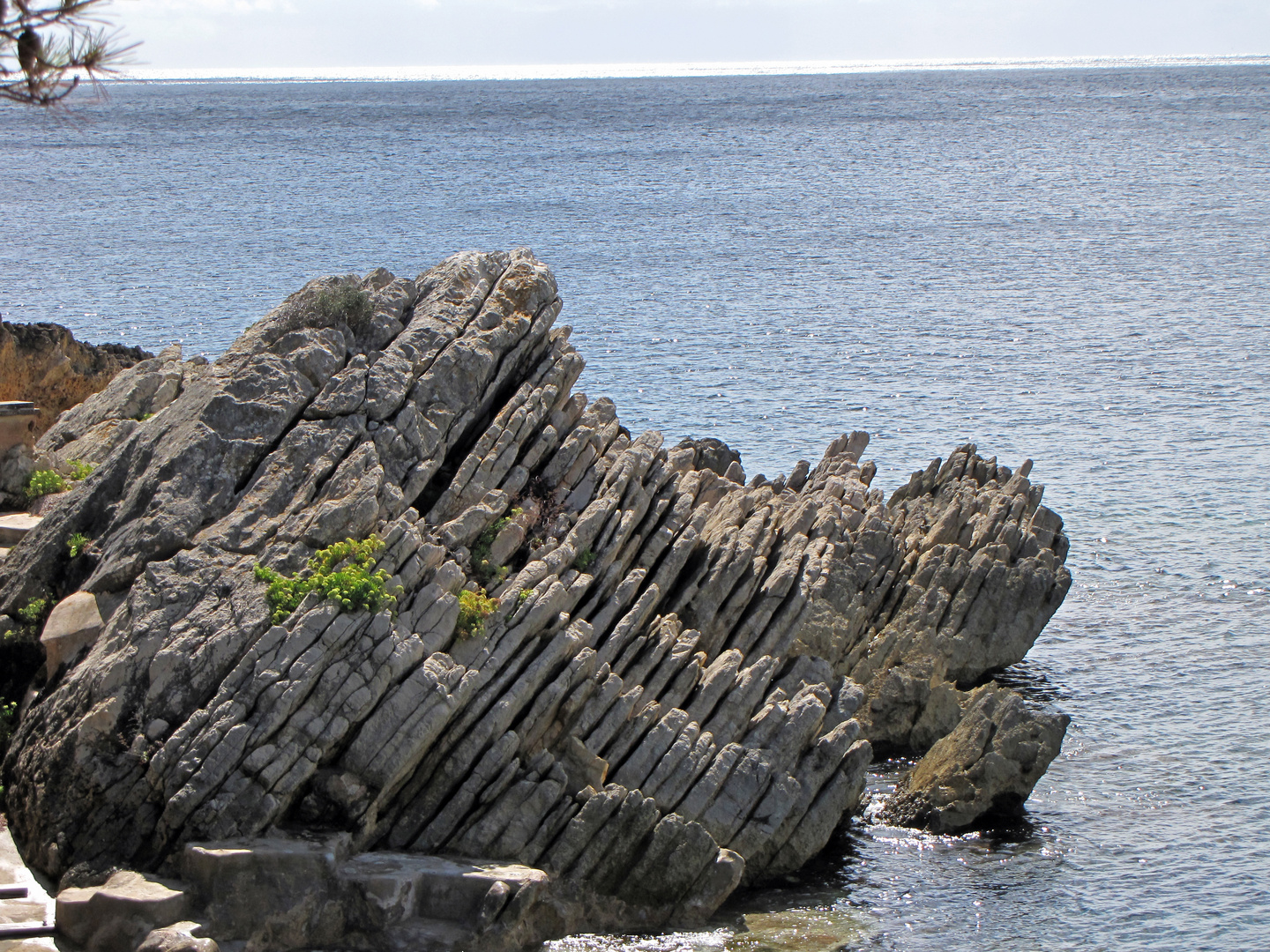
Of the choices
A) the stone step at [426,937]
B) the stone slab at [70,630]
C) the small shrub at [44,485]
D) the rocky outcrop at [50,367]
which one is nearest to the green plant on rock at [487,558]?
the stone step at [426,937]

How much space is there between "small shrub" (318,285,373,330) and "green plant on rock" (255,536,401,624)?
5484 millimetres

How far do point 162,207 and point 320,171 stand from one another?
32869 millimetres

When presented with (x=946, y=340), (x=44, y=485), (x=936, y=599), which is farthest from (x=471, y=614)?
(x=946, y=340)

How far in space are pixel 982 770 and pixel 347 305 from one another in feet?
50.3

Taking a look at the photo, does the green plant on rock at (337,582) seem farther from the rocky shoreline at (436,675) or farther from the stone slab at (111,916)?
the stone slab at (111,916)

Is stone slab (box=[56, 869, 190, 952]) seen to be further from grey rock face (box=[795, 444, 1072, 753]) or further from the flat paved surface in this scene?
grey rock face (box=[795, 444, 1072, 753])

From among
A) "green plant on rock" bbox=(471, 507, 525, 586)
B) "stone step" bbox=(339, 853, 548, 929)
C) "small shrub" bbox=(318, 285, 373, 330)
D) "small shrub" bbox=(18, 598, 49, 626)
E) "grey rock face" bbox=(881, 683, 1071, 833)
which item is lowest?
"grey rock face" bbox=(881, 683, 1071, 833)

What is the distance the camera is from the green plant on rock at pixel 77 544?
23991 millimetres

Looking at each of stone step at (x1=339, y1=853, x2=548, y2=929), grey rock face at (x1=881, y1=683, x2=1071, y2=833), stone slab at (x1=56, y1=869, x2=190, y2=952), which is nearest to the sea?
grey rock face at (x1=881, y1=683, x2=1071, y2=833)

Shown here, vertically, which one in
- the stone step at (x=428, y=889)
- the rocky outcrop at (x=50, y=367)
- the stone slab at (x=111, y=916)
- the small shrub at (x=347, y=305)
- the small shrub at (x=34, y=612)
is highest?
the small shrub at (x=347, y=305)

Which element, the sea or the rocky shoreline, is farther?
the sea

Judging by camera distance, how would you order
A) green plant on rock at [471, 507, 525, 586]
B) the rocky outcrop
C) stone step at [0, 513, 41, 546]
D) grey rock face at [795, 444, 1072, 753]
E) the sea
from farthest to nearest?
the rocky outcrop < grey rock face at [795, 444, 1072, 753] < stone step at [0, 513, 41, 546] < the sea < green plant on rock at [471, 507, 525, 586]

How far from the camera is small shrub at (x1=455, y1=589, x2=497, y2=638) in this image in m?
22.5

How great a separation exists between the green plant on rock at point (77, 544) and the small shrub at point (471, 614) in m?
7.10
